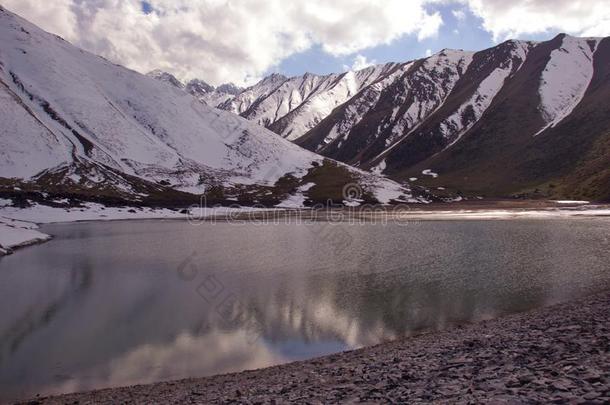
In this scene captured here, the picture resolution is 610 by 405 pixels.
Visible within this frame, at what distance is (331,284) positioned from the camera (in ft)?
139

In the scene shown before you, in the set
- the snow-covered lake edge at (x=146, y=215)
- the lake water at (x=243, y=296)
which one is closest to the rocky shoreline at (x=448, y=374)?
the lake water at (x=243, y=296)

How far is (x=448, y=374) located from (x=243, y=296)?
2427 cm

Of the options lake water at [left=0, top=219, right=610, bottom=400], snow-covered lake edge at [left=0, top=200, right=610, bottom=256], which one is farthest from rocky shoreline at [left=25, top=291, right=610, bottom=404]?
snow-covered lake edge at [left=0, top=200, right=610, bottom=256]

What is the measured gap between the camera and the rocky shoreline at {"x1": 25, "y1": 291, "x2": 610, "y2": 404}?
1316 centimetres

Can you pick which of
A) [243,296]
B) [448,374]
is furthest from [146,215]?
[448,374]

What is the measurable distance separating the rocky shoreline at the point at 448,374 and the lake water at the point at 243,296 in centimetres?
292

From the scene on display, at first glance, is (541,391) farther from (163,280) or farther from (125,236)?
(125,236)

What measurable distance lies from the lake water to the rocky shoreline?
9.57 feet

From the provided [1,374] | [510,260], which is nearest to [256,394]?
[1,374]

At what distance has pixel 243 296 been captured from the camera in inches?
1503

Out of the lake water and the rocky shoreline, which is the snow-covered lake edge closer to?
the lake water

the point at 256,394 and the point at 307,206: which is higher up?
the point at 307,206

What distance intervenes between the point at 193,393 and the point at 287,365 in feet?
17.7

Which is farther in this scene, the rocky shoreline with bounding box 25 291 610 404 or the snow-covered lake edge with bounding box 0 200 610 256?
the snow-covered lake edge with bounding box 0 200 610 256
